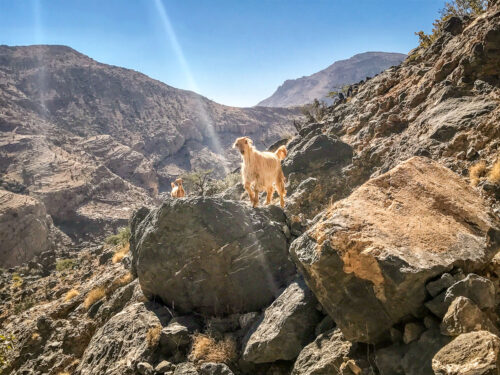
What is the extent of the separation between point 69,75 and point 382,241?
89132 mm

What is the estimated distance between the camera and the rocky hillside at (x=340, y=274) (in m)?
3.28

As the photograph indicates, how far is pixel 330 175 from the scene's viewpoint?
12312 mm

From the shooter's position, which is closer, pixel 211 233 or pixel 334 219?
pixel 334 219

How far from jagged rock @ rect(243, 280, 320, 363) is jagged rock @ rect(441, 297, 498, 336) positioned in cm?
213

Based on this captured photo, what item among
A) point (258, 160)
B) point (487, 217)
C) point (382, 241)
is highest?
point (258, 160)

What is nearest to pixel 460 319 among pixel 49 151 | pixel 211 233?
pixel 211 233

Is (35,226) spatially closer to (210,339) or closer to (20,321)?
(20,321)

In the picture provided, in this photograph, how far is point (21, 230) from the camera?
3434 centimetres

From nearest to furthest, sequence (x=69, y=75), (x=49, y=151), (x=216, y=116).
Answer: (x=49, y=151), (x=69, y=75), (x=216, y=116)

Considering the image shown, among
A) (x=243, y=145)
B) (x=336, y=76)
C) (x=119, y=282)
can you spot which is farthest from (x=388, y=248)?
(x=336, y=76)

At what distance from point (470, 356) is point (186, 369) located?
3.96 metres

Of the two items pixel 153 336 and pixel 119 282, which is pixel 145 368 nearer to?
pixel 153 336

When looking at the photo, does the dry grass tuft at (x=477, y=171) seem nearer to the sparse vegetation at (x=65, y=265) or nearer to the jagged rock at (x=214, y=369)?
the jagged rock at (x=214, y=369)

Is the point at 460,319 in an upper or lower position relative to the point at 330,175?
lower
